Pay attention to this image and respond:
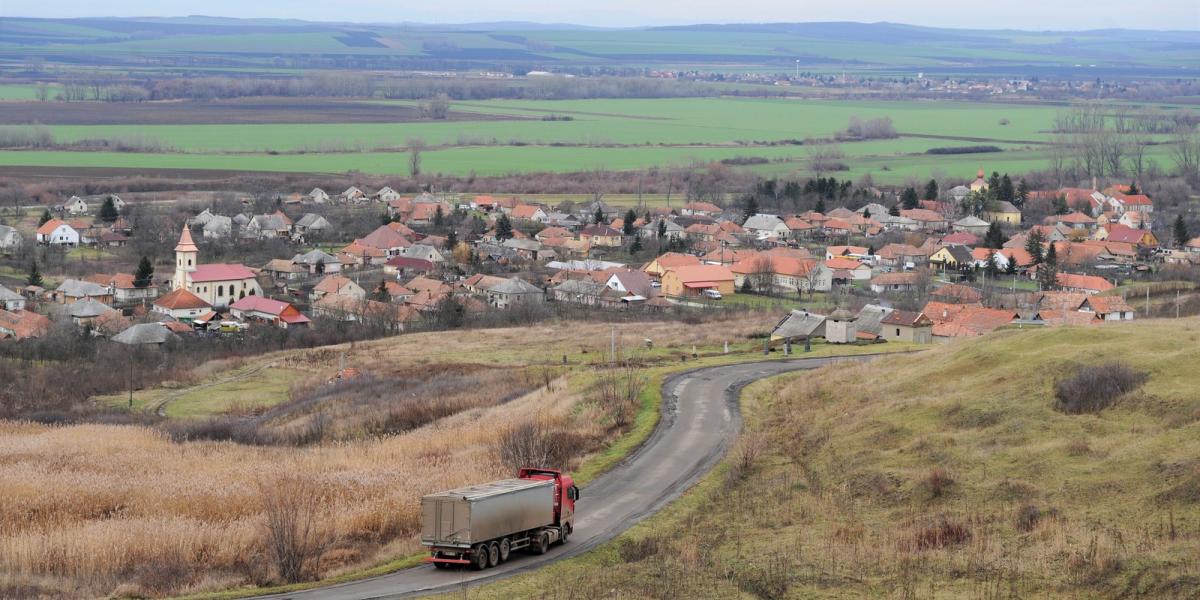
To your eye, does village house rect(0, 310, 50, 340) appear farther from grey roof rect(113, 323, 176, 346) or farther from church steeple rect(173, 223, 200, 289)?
church steeple rect(173, 223, 200, 289)

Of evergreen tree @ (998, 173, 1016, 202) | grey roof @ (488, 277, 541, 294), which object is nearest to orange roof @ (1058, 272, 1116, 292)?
grey roof @ (488, 277, 541, 294)

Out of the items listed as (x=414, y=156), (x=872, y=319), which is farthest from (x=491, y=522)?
(x=414, y=156)

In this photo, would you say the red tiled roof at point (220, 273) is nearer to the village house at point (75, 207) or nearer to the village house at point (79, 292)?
the village house at point (79, 292)

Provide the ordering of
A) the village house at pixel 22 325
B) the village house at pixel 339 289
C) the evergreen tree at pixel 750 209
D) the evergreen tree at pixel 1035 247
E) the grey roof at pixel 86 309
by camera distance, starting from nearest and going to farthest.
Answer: the village house at pixel 22 325 < the grey roof at pixel 86 309 < the village house at pixel 339 289 < the evergreen tree at pixel 1035 247 < the evergreen tree at pixel 750 209

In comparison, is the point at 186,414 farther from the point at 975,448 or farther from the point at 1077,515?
the point at 1077,515

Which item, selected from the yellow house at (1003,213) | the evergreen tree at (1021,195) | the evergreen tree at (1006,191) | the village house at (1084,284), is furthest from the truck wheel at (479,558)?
the evergreen tree at (1021,195)

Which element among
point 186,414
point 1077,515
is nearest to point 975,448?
point 1077,515
